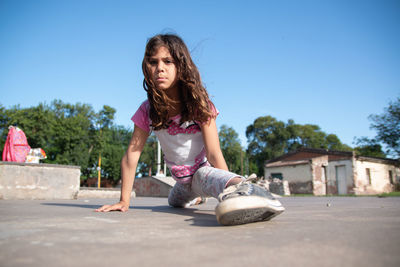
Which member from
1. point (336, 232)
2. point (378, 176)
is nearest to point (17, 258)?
point (336, 232)

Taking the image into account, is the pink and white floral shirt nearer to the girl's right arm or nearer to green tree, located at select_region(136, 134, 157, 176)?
the girl's right arm

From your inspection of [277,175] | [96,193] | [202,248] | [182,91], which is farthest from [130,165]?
[277,175]

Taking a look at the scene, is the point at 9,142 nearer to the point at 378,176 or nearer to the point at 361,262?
the point at 361,262

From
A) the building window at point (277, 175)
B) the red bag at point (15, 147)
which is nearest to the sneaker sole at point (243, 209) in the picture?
the red bag at point (15, 147)

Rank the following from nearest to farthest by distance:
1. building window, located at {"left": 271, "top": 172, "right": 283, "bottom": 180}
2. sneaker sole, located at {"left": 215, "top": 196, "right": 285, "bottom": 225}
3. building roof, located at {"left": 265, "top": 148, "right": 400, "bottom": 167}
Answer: sneaker sole, located at {"left": 215, "top": 196, "right": 285, "bottom": 225} → building roof, located at {"left": 265, "top": 148, "right": 400, "bottom": 167} → building window, located at {"left": 271, "top": 172, "right": 283, "bottom": 180}

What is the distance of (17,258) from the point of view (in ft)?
2.54

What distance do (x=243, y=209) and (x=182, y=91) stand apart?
139 centimetres

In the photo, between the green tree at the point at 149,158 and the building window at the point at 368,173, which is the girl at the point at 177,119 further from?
the green tree at the point at 149,158

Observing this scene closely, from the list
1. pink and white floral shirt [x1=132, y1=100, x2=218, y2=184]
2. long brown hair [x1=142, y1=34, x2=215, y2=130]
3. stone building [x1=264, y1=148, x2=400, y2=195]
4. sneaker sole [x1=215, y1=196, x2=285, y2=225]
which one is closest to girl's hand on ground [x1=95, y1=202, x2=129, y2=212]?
pink and white floral shirt [x1=132, y1=100, x2=218, y2=184]

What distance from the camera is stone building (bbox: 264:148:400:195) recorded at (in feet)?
82.7

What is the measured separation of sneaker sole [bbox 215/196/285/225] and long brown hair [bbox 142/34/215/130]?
3.42 ft

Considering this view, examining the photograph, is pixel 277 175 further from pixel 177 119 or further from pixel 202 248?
pixel 202 248

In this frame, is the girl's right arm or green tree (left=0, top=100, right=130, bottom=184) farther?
green tree (left=0, top=100, right=130, bottom=184)

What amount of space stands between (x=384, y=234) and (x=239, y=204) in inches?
24.6
